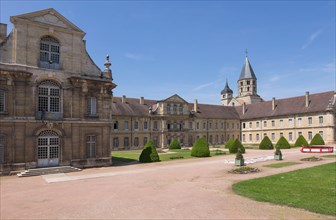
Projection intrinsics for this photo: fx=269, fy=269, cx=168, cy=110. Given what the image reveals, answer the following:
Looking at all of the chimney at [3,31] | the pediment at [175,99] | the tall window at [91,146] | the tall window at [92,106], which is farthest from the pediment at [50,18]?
the pediment at [175,99]

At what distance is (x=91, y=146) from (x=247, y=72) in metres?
62.9

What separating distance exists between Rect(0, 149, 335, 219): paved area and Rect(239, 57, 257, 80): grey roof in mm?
63158

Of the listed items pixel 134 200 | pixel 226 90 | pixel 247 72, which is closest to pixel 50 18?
pixel 134 200

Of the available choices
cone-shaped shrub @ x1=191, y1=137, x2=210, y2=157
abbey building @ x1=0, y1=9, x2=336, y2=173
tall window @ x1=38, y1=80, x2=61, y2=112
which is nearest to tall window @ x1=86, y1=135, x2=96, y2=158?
abbey building @ x1=0, y1=9, x2=336, y2=173

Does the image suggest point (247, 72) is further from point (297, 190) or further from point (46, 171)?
point (297, 190)

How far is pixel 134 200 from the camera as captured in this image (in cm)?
1086

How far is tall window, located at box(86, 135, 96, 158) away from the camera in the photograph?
22.1m

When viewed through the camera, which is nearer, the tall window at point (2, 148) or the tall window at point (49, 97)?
the tall window at point (2, 148)

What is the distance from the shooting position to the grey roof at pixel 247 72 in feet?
248

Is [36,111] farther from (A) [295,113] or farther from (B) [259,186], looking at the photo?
(A) [295,113]

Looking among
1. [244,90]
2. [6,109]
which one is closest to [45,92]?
[6,109]

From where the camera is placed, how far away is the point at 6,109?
60.9 ft

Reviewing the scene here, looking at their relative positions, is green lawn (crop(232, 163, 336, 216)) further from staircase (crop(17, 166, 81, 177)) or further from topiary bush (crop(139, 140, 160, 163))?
staircase (crop(17, 166, 81, 177))

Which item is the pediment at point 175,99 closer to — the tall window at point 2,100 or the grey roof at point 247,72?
the grey roof at point 247,72
